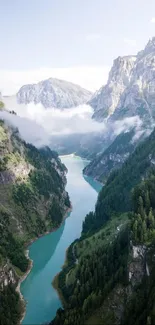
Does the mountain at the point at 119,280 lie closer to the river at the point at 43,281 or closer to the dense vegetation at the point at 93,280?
the dense vegetation at the point at 93,280

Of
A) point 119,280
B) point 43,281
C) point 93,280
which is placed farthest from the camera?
point 43,281

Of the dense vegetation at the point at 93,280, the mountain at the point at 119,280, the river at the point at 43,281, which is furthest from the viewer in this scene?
the river at the point at 43,281

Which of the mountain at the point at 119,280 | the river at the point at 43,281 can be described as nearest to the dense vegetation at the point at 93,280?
the mountain at the point at 119,280

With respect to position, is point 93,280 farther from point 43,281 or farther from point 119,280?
point 43,281

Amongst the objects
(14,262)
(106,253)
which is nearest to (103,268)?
(106,253)

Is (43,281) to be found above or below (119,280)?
above

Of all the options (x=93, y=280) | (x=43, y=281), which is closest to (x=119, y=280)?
(x=93, y=280)

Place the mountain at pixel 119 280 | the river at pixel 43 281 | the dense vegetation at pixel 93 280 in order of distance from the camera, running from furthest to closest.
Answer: the river at pixel 43 281, the dense vegetation at pixel 93 280, the mountain at pixel 119 280

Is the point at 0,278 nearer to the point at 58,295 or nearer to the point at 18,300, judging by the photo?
the point at 18,300

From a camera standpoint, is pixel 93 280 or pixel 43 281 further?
pixel 43 281

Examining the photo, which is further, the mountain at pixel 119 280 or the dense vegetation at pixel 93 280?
the dense vegetation at pixel 93 280

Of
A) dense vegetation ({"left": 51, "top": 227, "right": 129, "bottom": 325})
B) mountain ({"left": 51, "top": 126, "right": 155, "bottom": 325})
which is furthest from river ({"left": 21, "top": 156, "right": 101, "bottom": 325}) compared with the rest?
dense vegetation ({"left": 51, "top": 227, "right": 129, "bottom": 325})

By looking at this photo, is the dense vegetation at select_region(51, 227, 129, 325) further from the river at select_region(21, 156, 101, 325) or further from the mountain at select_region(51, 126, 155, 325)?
the river at select_region(21, 156, 101, 325)
